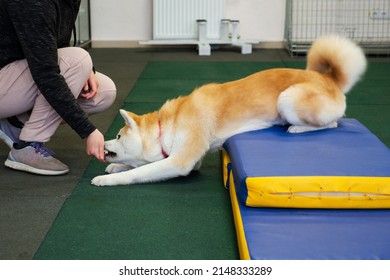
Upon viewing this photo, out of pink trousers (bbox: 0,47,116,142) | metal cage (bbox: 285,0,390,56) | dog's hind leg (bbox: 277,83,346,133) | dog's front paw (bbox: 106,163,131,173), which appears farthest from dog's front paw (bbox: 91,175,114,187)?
metal cage (bbox: 285,0,390,56)

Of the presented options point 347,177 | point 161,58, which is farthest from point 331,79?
point 161,58

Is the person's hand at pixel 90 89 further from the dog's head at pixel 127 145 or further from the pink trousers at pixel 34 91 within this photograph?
the dog's head at pixel 127 145

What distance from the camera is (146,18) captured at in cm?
650

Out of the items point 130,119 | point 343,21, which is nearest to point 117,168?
point 130,119

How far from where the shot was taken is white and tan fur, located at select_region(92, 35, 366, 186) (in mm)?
2512

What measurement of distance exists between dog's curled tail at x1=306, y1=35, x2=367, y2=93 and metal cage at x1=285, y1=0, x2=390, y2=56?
3.42m

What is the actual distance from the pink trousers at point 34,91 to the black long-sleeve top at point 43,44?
0.11m

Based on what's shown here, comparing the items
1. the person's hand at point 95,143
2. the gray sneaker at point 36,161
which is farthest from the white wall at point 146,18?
the person's hand at point 95,143

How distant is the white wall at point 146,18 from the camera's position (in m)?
6.43

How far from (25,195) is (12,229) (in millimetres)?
341

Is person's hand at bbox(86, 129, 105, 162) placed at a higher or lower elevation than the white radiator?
lower

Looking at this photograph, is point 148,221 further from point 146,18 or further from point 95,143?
point 146,18

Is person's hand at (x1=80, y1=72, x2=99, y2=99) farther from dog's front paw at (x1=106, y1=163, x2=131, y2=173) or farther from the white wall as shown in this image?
the white wall

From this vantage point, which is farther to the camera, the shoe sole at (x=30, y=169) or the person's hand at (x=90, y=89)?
the person's hand at (x=90, y=89)
